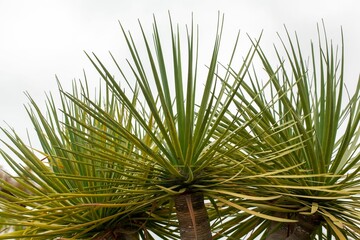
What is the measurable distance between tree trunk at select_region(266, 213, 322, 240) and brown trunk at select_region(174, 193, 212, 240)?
0.23 m

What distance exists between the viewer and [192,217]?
1387 mm

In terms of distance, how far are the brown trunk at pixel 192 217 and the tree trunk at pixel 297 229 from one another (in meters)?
0.23

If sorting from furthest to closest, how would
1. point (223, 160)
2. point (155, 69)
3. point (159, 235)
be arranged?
point (159, 235)
point (223, 160)
point (155, 69)

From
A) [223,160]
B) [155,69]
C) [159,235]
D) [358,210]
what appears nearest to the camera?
[155,69]

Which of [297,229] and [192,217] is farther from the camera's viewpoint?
[297,229]

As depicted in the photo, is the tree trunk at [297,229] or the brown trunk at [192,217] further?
the tree trunk at [297,229]

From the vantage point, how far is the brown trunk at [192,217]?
1409 mm

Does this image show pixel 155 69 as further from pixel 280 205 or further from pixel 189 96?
pixel 280 205

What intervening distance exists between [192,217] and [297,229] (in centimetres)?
34

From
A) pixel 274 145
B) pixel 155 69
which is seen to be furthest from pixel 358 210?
pixel 155 69

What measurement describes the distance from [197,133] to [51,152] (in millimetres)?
691

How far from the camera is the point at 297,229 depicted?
1.54 metres

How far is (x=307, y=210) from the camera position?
158cm

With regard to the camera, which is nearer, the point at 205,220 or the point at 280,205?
the point at 205,220
